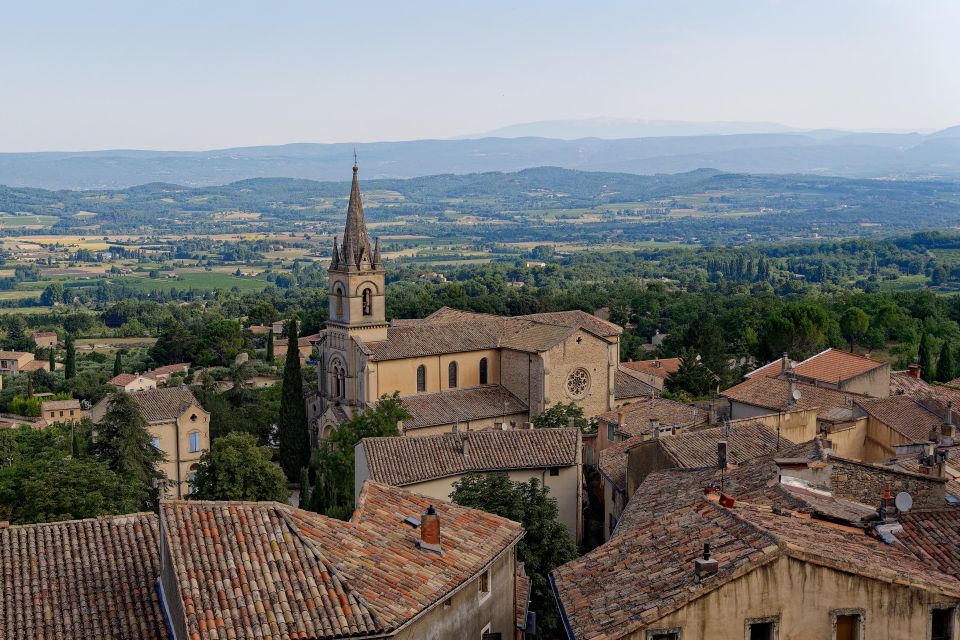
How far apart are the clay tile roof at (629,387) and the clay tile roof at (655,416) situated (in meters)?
9.77

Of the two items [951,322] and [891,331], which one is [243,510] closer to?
[891,331]

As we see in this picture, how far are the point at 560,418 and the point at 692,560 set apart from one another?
28.2 metres

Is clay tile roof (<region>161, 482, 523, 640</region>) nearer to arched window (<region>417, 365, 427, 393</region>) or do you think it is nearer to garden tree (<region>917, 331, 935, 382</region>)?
arched window (<region>417, 365, 427, 393</region>)

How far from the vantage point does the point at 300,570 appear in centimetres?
1546

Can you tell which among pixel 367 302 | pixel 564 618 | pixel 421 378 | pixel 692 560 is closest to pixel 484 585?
pixel 564 618

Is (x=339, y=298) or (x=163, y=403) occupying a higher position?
(x=339, y=298)

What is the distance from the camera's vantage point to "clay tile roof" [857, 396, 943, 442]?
104 feet

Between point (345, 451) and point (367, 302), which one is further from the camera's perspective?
point (367, 302)

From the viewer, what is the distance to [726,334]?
72062mm

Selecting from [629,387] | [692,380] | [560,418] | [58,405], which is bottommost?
[58,405]

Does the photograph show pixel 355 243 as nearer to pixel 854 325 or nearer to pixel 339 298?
pixel 339 298

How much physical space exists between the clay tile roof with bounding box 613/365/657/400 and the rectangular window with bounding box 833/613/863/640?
3744 centimetres

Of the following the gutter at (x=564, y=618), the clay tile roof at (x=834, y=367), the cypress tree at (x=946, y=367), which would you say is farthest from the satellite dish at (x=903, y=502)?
the cypress tree at (x=946, y=367)

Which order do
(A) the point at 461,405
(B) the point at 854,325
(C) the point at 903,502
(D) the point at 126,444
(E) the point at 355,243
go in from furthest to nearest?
(B) the point at 854,325 < (E) the point at 355,243 < (A) the point at 461,405 < (D) the point at 126,444 < (C) the point at 903,502
